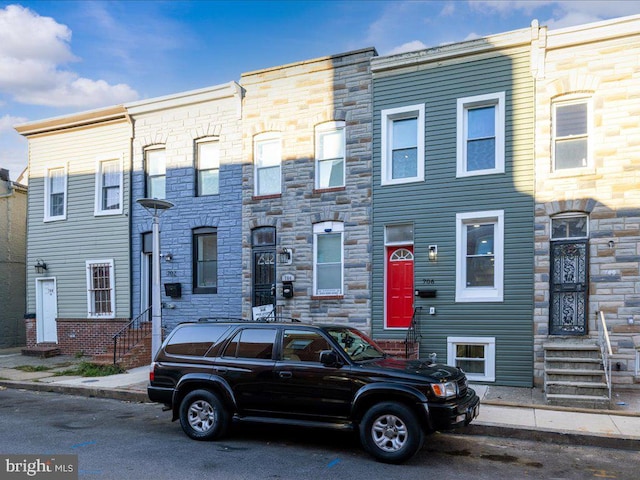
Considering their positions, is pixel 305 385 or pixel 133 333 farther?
pixel 133 333

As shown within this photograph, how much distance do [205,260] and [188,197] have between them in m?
1.89

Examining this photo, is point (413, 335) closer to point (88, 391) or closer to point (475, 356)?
point (475, 356)

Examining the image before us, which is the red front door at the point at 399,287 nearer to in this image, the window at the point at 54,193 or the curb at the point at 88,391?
the curb at the point at 88,391

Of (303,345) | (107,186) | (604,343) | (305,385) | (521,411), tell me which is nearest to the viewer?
(305,385)

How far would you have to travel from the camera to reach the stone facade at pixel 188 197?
14.3 m

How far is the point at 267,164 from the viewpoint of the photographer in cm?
1419

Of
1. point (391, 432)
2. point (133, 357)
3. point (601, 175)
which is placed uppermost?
point (601, 175)

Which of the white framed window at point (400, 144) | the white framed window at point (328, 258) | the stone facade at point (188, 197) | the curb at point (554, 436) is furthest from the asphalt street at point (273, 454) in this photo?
the white framed window at point (400, 144)

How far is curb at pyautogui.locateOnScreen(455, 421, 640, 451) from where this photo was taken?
723 cm

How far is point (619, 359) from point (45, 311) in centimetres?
1661

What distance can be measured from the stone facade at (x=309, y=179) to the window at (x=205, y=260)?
1157mm

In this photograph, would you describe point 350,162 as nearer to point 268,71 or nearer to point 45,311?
point 268,71

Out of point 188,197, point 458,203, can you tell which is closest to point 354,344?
point 458,203

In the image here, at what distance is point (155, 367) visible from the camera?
7949 mm
